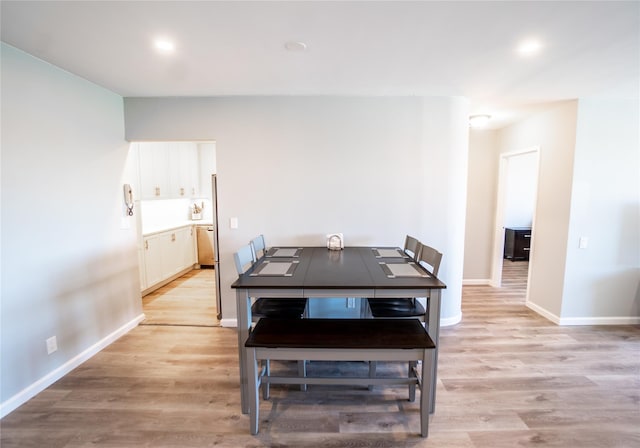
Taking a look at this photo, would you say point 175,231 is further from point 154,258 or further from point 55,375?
point 55,375

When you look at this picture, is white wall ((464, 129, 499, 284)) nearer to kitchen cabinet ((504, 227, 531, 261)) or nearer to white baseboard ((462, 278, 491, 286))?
white baseboard ((462, 278, 491, 286))

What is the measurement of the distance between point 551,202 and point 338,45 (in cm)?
314

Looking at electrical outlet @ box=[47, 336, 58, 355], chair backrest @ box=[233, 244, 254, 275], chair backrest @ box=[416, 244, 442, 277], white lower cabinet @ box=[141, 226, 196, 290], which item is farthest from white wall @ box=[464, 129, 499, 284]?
electrical outlet @ box=[47, 336, 58, 355]

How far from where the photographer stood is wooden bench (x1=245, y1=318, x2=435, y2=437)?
1724 millimetres

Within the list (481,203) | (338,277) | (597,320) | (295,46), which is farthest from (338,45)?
(597,320)

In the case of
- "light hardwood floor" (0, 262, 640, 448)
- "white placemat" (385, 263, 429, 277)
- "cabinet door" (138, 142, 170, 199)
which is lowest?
"light hardwood floor" (0, 262, 640, 448)

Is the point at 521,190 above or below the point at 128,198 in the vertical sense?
above

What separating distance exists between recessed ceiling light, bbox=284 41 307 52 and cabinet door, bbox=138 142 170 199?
3340 mm

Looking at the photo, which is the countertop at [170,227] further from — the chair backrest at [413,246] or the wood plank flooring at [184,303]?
the chair backrest at [413,246]

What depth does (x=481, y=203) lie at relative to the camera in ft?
15.4

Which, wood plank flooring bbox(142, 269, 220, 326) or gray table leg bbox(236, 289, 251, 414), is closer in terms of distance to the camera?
gray table leg bbox(236, 289, 251, 414)

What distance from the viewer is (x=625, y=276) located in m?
3.31

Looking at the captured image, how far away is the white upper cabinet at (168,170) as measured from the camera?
4438 mm

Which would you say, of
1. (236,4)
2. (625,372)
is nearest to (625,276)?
(625,372)
